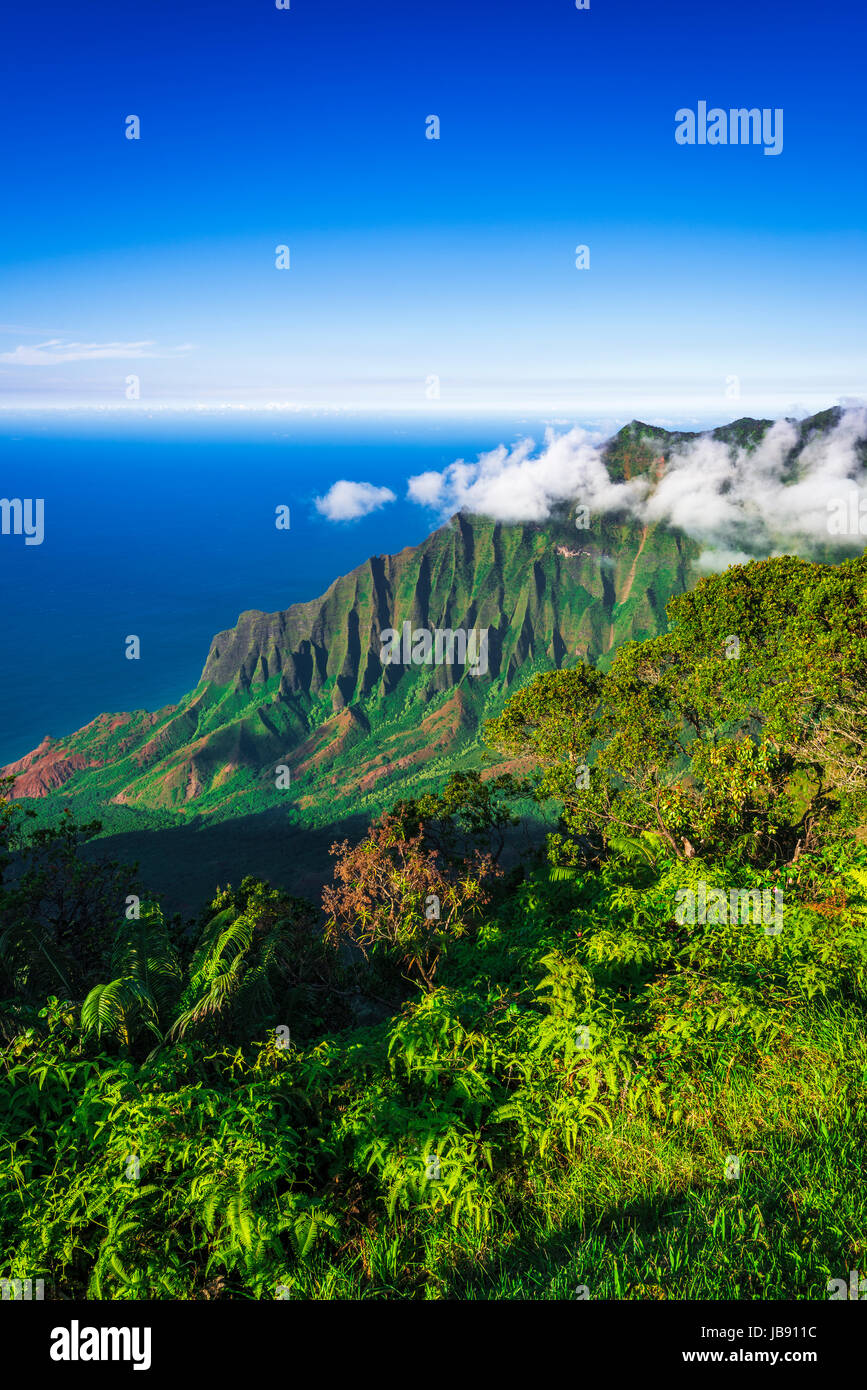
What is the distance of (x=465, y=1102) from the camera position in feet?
20.6

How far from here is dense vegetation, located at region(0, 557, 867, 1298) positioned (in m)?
4.73

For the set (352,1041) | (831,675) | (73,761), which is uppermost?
(831,675)

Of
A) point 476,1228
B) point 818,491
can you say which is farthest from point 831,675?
point 818,491

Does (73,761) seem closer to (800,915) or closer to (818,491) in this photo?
(800,915)

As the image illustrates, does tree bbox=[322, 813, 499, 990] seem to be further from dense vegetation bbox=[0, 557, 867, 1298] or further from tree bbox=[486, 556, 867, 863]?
tree bbox=[486, 556, 867, 863]

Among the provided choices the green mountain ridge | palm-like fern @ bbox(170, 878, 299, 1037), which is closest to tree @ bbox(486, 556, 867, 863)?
palm-like fern @ bbox(170, 878, 299, 1037)

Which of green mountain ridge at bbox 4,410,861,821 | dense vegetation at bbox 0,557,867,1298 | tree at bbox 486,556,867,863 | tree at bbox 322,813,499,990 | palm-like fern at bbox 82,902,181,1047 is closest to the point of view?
dense vegetation at bbox 0,557,867,1298

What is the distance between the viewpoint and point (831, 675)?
14.6 metres

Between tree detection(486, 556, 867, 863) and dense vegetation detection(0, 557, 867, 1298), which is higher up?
tree detection(486, 556, 867, 863)

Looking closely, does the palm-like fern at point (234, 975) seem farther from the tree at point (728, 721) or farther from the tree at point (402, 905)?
the tree at point (728, 721)

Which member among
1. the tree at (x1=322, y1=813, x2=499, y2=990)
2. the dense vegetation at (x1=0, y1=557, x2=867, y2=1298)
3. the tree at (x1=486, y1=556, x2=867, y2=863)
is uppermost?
the tree at (x1=486, y1=556, x2=867, y2=863)

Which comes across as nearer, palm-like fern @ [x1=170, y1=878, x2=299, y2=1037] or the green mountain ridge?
palm-like fern @ [x1=170, y1=878, x2=299, y2=1037]

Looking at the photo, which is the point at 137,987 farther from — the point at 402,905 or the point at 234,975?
the point at 402,905

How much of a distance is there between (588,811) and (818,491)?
170259 millimetres
